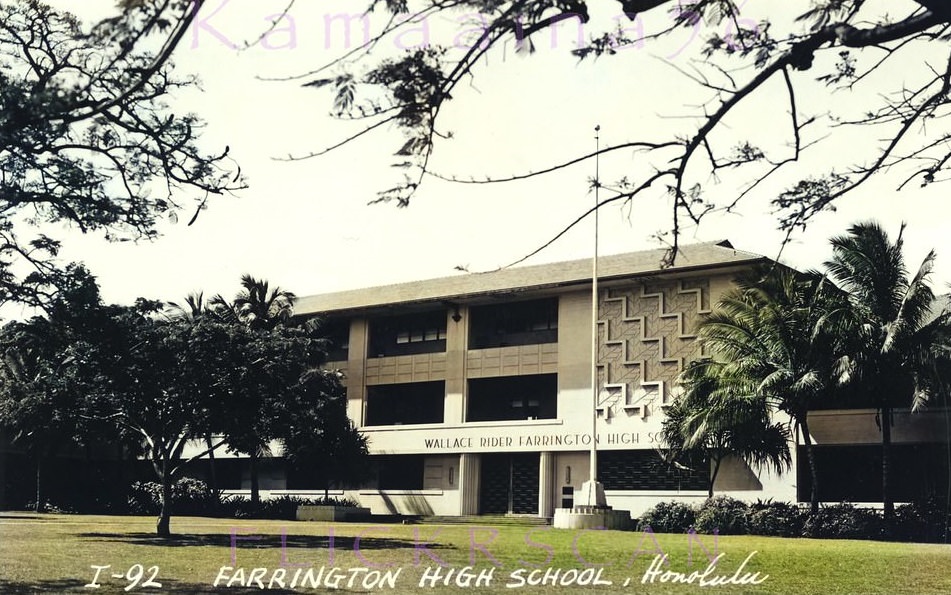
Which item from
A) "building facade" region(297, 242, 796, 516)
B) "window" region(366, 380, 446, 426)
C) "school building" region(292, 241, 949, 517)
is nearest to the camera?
"school building" region(292, 241, 949, 517)

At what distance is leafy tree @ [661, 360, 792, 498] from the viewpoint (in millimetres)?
29812

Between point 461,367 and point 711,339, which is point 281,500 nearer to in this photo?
point 461,367

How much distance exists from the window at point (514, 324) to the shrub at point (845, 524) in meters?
16.3

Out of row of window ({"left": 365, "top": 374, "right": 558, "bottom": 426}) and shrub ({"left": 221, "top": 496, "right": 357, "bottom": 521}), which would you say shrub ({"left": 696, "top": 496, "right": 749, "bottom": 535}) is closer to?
row of window ({"left": 365, "top": 374, "right": 558, "bottom": 426})

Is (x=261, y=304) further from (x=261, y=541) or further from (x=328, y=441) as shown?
(x=261, y=541)

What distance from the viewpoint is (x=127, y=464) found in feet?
149

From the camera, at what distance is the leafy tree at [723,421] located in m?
29.8

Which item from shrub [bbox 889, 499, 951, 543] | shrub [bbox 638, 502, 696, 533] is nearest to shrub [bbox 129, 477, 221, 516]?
shrub [bbox 638, 502, 696, 533]

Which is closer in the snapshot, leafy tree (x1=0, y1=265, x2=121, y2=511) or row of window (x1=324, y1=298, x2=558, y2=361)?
leafy tree (x1=0, y1=265, x2=121, y2=511)

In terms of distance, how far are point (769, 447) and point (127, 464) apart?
27.7 metres

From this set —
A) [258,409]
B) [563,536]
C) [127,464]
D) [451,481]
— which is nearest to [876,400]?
[563,536]

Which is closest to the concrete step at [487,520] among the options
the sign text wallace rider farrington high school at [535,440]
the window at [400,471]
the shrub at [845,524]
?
the sign text wallace rider farrington high school at [535,440]

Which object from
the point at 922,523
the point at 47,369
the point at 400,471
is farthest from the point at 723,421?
the point at 400,471

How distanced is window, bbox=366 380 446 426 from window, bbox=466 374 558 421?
1760 millimetres
